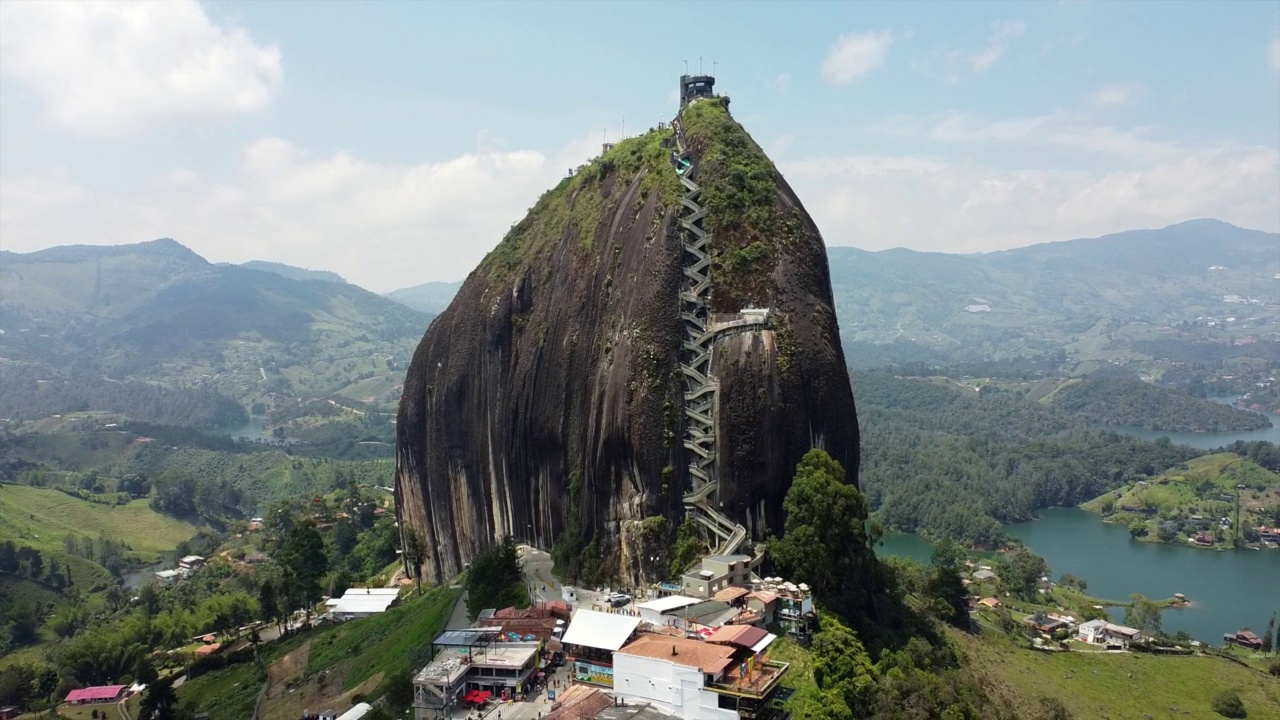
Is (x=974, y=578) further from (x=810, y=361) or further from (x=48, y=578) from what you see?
(x=48, y=578)

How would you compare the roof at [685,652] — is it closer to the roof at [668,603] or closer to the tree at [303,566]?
the roof at [668,603]

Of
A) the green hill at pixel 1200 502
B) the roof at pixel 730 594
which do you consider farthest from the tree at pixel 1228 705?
the green hill at pixel 1200 502

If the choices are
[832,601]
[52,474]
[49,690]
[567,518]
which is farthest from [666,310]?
[52,474]

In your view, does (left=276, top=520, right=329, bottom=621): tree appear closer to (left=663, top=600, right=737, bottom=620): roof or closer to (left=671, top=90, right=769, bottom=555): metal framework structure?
(left=671, top=90, right=769, bottom=555): metal framework structure

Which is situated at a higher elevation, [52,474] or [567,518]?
[567,518]

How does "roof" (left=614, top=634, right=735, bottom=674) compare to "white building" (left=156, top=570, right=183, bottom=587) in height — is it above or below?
above

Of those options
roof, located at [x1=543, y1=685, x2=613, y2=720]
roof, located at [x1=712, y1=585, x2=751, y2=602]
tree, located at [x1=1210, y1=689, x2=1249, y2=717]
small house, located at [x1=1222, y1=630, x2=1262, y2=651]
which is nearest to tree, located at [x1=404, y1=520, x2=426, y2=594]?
roof, located at [x1=712, y1=585, x2=751, y2=602]
